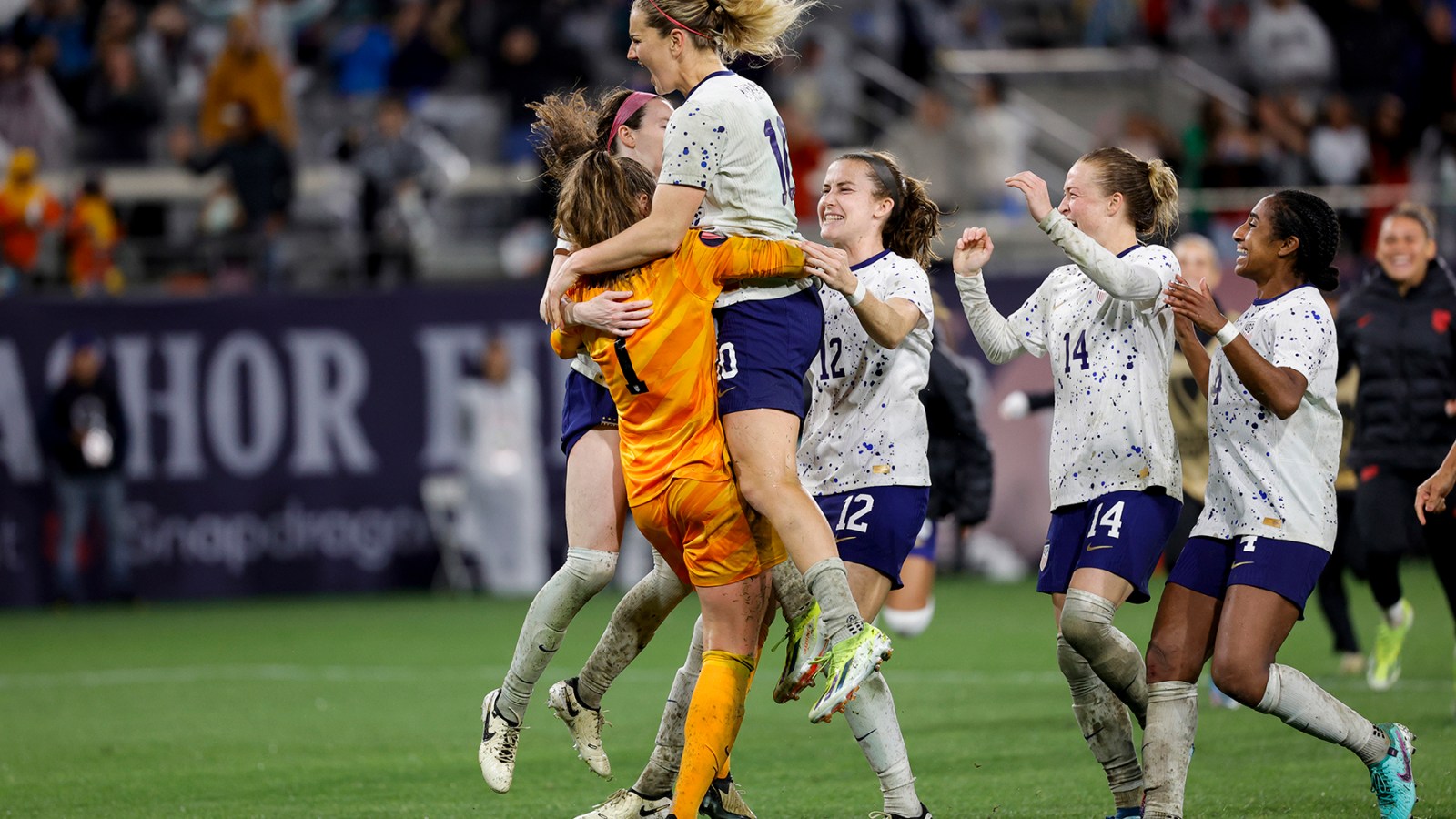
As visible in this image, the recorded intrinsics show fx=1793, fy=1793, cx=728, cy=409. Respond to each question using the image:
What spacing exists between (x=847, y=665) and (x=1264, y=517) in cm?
149

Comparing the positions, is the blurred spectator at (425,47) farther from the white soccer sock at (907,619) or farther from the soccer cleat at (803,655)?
the soccer cleat at (803,655)

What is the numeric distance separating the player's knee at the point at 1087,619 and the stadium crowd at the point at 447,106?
11.4 meters

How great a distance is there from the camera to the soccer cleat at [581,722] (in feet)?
20.1

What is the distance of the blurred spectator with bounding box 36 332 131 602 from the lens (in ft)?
52.5

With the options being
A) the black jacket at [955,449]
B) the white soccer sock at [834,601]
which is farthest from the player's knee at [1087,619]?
the black jacket at [955,449]

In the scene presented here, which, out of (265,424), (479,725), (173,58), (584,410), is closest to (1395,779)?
(584,410)

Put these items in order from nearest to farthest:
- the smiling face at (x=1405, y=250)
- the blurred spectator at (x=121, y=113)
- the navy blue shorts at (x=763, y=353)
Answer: the navy blue shorts at (x=763, y=353), the smiling face at (x=1405, y=250), the blurred spectator at (x=121, y=113)

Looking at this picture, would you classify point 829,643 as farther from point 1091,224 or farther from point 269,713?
point 269,713

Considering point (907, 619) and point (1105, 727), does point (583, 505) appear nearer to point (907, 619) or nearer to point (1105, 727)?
point (1105, 727)

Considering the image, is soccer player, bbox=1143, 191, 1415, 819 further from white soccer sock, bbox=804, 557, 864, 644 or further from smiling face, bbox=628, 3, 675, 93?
smiling face, bbox=628, 3, 675, 93

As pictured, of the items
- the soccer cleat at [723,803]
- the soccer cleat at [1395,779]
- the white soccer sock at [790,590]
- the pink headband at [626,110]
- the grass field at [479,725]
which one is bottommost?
the grass field at [479,725]

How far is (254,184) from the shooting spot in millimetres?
17094

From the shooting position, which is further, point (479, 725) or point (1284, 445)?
point (479, 725)

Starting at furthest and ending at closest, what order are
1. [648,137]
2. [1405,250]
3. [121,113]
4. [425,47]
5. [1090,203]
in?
1. [425,47]
2. [121,113]
3. [1405,250]
4. [648,137]
5. [1090,203]
